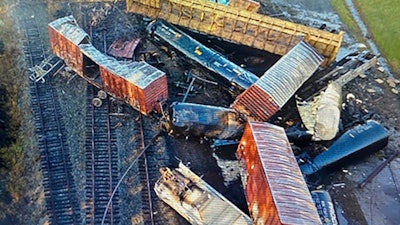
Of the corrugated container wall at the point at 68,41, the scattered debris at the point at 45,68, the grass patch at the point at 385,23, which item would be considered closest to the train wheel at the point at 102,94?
the corrugated container wall at the point at 68,41

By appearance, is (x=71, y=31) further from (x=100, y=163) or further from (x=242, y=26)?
(x=242, y=26)

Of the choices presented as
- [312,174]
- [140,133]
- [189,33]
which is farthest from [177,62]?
[312,174]

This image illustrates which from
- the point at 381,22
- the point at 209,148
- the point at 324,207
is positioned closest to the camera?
the point at 324,207

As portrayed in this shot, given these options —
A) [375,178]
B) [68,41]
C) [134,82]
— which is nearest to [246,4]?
[134,82]

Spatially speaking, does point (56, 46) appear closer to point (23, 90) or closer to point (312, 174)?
point (23, 90)

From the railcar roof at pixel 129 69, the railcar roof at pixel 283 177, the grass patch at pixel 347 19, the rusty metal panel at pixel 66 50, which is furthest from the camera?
the grass patch at pixel 347 19

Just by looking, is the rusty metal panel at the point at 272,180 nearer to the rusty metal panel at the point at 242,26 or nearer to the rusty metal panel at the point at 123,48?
the rusty metal panel at the point at 242,26
